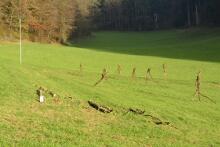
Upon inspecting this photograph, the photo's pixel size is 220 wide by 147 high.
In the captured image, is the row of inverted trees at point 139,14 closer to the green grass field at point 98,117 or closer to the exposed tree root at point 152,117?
the green grass field at point 98,117

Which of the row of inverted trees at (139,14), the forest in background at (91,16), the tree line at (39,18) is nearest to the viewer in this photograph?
the tree line at (39,18)

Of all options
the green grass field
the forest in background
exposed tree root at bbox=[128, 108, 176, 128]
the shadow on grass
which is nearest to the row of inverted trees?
the forest in background

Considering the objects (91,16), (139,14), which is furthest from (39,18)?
(139,14)

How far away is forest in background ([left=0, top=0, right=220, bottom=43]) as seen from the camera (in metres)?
93.2

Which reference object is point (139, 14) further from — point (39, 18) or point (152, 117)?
point (152, 117)

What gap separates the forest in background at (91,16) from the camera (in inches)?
3671

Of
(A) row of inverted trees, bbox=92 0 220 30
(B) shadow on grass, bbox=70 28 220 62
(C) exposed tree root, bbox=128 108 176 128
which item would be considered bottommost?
(C) exposed tree root, bbox=128 108 176 128

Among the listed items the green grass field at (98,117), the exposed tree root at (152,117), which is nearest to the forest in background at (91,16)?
the green grass field at (98,117)

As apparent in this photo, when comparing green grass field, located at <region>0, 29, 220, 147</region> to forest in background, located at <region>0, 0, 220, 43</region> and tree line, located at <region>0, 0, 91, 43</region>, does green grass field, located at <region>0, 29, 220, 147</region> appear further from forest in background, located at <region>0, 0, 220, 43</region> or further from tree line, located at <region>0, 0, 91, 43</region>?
forest in background, located at <region>0, 0, 220, 43</region>

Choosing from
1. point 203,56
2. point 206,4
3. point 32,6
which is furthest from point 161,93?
point 206,4

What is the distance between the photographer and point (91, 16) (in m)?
166

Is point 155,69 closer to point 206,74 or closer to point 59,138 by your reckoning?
point 206,74

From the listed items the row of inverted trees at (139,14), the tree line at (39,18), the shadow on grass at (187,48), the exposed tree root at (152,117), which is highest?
the row of inverted trees at (139,14)

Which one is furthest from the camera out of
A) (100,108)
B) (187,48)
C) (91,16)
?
(91,16)
